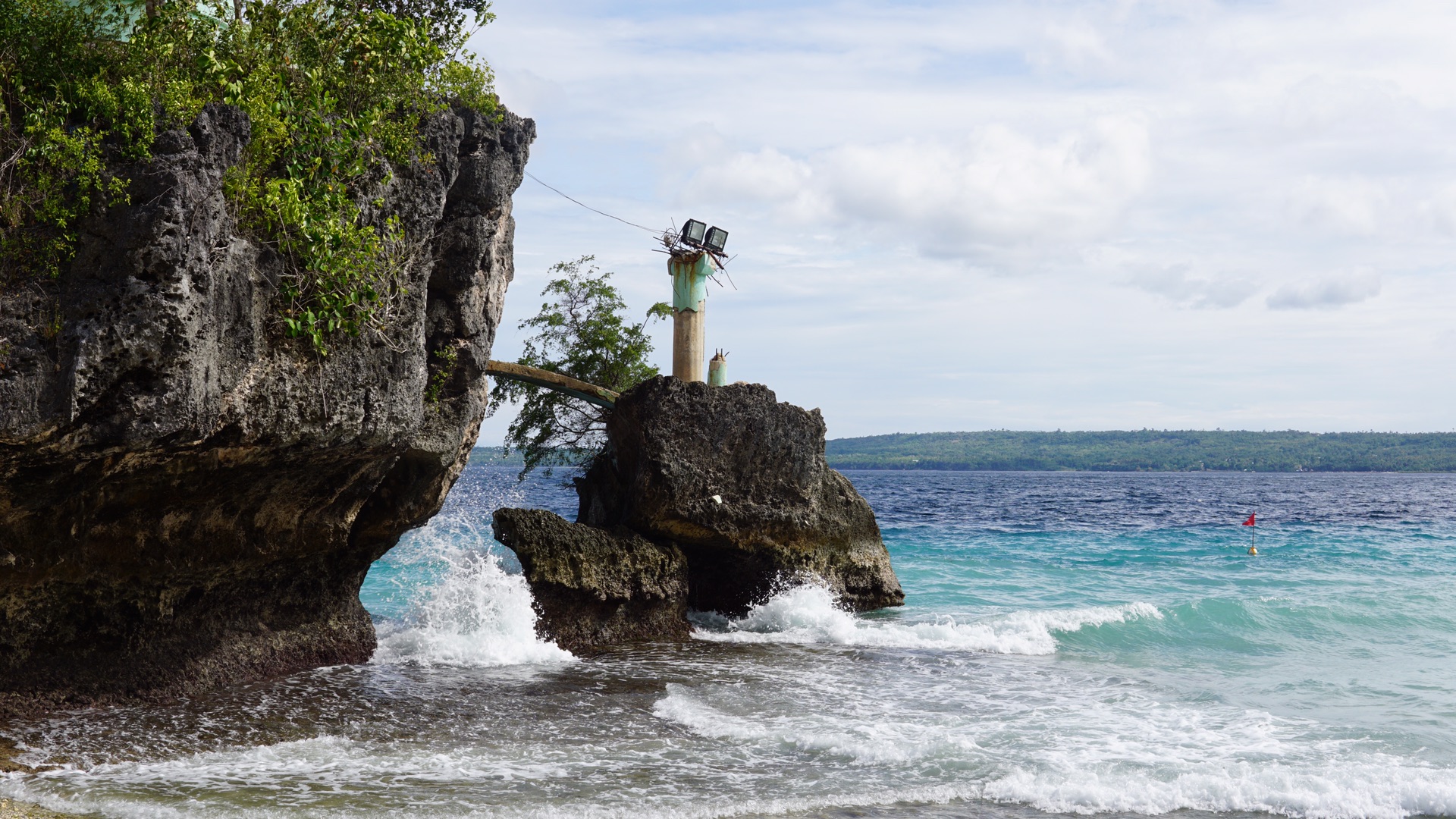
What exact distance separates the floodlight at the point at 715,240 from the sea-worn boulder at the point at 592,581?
667 centimetres

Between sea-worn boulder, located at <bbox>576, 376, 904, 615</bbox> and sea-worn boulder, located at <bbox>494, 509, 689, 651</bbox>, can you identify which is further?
sea-worn boulder, located at <bbox>576, 376, 904, 615</bbox>

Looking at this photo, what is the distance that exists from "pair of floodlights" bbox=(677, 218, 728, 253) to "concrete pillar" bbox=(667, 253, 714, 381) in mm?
281

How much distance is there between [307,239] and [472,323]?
329 cm

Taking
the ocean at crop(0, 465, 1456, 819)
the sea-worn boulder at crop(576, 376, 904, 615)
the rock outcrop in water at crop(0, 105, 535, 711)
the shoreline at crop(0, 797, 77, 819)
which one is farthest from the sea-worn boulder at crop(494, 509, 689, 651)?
the shoreline at crop(0, 797, 77, 819)

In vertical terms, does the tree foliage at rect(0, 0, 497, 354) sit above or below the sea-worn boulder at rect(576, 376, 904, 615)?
above

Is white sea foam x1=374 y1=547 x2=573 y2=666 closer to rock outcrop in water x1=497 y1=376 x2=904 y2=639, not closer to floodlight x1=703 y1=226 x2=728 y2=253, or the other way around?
rock outcrop in water x1=497 y1=376 x2=904 y2=639

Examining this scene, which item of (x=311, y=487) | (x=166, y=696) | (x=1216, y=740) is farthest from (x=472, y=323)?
(x=1216, y=740)

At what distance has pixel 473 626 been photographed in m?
14.0

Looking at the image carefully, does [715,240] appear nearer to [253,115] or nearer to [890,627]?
[890,627]

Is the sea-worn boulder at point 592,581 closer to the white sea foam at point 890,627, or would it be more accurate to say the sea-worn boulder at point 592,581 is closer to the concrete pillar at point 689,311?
the white sea foam at point 890,627

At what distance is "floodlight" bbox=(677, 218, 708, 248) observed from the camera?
64.4 feet

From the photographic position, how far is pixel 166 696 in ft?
33.6

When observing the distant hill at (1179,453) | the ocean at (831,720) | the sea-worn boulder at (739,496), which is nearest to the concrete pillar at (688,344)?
the sea-worn boulder at (739,496)

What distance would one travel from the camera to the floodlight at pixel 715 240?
19750 mm
